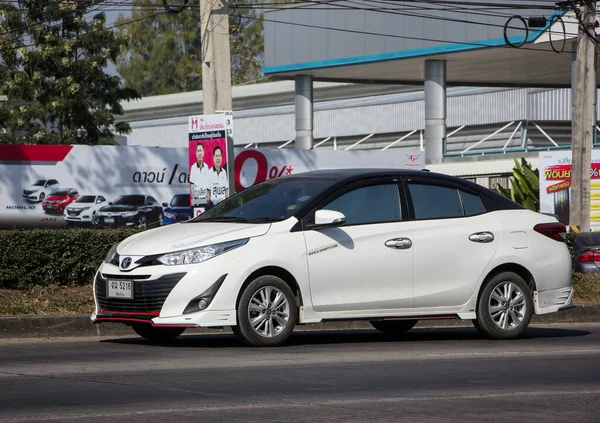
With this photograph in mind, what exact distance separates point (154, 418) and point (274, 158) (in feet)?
77.2

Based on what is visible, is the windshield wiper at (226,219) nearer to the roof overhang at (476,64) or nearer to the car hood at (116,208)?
the car hood at (116,208)

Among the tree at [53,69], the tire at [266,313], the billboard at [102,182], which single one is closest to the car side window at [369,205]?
the tire at [266,313]

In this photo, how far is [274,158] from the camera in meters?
30.0

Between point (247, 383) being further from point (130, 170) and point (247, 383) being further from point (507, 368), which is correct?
point (130, 170)

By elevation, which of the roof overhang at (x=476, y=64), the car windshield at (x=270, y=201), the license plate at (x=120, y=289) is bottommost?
the license plate at (x=120, y=289)

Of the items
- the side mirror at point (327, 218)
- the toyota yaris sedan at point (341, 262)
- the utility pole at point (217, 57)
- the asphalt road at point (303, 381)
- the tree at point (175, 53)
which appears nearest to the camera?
the asphalt road at point (303, 381)

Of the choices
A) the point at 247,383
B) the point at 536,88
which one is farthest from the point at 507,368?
the point at 536,88

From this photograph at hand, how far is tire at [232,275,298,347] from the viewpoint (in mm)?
10273

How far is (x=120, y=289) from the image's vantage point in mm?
10375

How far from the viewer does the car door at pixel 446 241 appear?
36.7 feet

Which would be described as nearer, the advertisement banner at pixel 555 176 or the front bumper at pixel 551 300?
the front bumper at pixel 551 300

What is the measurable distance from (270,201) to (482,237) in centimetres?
216

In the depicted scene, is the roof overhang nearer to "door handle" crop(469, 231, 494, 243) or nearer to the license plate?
"door handle" crop(469, 231, 494, 243)

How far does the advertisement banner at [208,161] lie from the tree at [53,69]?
856 inches
